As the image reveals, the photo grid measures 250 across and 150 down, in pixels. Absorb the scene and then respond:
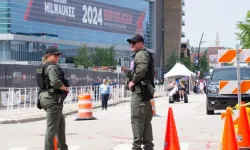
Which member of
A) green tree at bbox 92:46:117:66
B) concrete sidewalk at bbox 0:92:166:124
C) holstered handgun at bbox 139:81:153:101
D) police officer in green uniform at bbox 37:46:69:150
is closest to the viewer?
holstered handgun at bbox 139:81:153:101

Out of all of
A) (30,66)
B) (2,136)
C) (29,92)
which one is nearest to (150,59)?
(2,136)

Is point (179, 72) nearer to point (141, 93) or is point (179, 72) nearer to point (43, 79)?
point (43, 79)

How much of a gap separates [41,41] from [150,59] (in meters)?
98.1

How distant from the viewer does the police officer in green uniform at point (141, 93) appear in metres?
9.15

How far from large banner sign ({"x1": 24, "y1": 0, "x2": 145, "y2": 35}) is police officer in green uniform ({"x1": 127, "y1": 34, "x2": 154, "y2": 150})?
313 ft

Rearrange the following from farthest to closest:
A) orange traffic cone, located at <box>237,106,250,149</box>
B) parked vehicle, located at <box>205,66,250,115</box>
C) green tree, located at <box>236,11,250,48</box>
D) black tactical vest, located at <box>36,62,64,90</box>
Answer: green tree, located at <box>236,11,250,48</box> → parked vehicle, located at <box>205,66,250,115</box> → orange traffic cone, located at <box>237,106,250,149</box> → black tactical vest, located at <box>36,62,64,90</box>

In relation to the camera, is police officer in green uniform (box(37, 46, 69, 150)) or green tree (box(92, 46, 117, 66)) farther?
green tree (box(92, 46, 117, 66))

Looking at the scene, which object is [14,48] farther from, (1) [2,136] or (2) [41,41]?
(1) [2,136]

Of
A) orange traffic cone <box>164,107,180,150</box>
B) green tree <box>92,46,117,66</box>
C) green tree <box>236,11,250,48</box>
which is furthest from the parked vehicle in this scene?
green tree <box>92,46,117,66</box>

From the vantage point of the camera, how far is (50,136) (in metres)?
9.60

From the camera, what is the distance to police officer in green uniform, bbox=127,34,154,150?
9.15m

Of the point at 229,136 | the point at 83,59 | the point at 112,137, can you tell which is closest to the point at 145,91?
the point at 229,136

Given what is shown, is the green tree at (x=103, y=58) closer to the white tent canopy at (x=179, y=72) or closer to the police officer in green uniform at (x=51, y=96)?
the white tent canopy at (x=179, y=72)

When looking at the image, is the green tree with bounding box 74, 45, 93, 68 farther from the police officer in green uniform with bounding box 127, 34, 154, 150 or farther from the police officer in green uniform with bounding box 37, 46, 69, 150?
the police officer in green uniform with bounding box 127, 34, 154, 150
